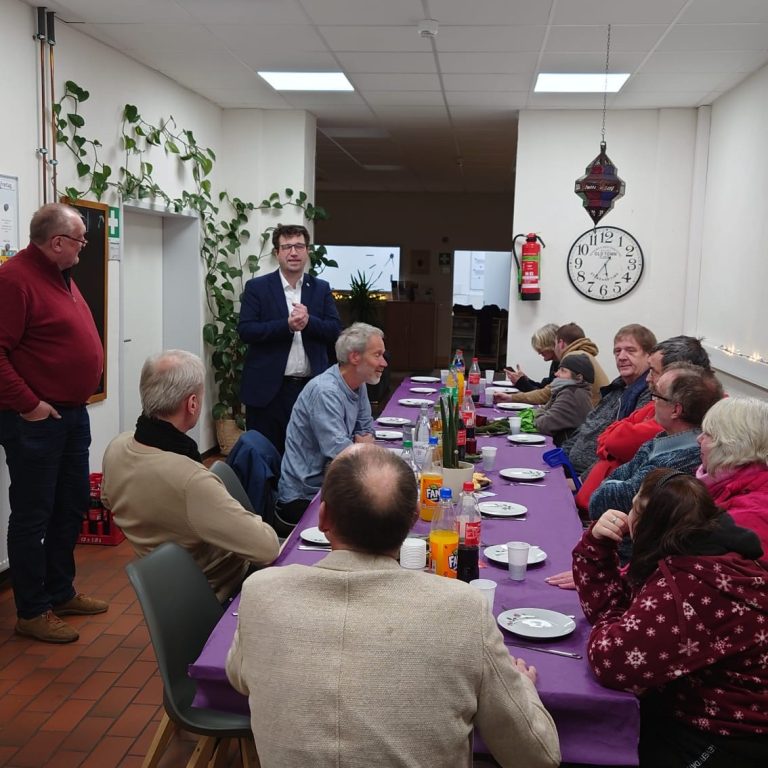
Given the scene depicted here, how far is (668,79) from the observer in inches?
234

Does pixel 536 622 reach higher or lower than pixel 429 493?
lower

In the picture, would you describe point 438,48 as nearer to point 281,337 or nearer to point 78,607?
point 281,337

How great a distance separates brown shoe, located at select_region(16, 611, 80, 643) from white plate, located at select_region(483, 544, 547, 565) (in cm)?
208

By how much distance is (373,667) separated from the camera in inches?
A: 54.9

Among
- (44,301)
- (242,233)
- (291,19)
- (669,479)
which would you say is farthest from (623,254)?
(669,479)

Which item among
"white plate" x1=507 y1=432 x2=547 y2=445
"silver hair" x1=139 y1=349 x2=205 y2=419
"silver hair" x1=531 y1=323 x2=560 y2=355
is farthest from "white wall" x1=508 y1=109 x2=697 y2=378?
"silver hair" x1=139 y1=349 x2=205 y2=419

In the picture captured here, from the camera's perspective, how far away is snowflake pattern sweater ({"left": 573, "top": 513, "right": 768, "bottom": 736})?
69.8 inches

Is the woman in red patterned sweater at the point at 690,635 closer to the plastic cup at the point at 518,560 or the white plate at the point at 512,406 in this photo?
the plastic cup at the point at 518,560

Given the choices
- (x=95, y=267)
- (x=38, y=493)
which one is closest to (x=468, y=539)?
(x=38, y=493)

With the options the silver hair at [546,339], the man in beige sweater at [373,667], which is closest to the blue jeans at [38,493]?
the man in beige sweater at [373,667]

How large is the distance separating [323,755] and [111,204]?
4650 millimetres

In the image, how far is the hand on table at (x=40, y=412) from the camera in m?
3.61

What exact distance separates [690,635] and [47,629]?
2.91 m

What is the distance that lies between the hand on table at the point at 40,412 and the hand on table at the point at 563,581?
2.30 m
